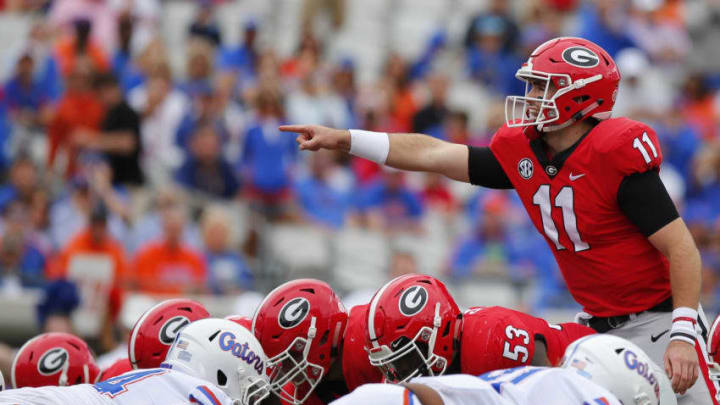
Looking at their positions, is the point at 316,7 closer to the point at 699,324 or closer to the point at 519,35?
the point at 519,35

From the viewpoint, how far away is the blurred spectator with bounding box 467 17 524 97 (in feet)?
41.2

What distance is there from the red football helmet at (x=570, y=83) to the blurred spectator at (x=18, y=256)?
17.8 feet

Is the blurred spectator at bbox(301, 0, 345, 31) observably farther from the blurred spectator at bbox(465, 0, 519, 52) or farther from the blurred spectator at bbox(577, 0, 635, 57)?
the blurred spectator at bbox(577, 0, 635, 57)

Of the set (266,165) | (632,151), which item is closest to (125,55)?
(266,165)

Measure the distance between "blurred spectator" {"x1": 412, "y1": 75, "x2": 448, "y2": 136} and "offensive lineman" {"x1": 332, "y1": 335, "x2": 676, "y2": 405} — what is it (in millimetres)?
7342

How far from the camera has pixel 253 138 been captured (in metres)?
10.7

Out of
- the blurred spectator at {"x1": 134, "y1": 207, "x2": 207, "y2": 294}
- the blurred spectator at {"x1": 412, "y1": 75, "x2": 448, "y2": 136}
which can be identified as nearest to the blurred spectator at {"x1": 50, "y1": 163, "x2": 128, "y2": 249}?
the blurred spectator at {"x1": 134, "y1": 207, "x2": 207, "y2": 294}

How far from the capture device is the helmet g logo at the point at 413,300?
4.79 meters

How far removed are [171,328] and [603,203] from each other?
2.17 metres

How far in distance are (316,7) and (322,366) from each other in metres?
9.11

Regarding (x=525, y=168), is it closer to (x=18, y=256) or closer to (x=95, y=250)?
(x=95, y=250)

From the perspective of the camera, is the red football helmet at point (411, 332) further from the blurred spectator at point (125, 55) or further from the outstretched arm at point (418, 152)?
the blurred spectator at point (125, 55)

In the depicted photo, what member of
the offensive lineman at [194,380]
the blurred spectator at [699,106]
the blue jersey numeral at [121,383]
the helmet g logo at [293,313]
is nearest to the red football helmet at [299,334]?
the helmet g logo at [293,313]

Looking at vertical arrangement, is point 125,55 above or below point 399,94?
above
